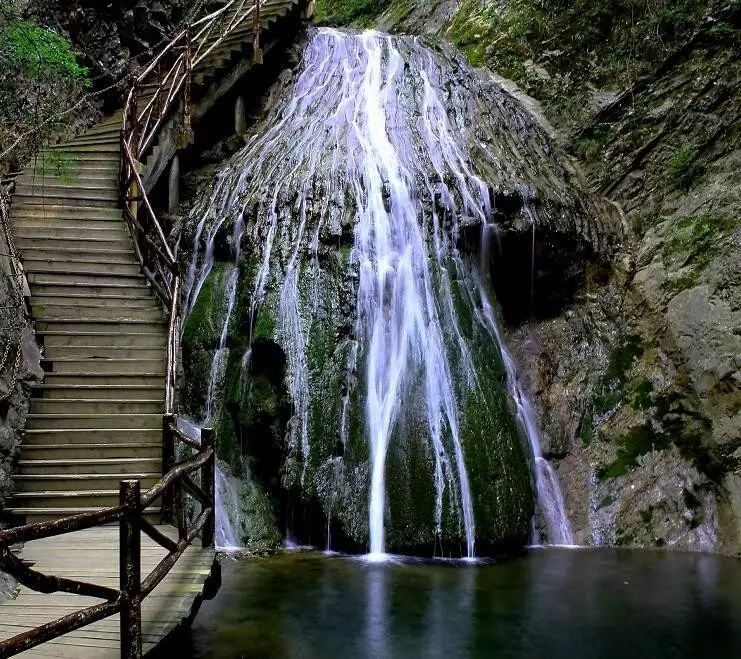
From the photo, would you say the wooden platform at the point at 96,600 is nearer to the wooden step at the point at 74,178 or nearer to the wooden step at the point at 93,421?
the wooden step at the point at 93,421

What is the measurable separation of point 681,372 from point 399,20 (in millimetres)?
14687

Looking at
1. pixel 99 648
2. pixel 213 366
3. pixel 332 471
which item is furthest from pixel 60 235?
pixel 99 648

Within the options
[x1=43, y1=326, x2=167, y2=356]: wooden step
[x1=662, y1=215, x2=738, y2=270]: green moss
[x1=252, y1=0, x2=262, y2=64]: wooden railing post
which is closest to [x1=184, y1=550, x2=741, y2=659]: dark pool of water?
[x1=43, y1=326, x2=167, y2=356]: wooden step

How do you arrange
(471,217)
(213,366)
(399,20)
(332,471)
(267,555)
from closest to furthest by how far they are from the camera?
(267,555) → (332,471) → (213,366) → (471,217) → (399,20)

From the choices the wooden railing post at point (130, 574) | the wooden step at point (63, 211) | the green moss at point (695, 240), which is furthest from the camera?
the wooden step at point (63, 211)

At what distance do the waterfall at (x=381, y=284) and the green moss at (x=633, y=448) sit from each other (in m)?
0.78

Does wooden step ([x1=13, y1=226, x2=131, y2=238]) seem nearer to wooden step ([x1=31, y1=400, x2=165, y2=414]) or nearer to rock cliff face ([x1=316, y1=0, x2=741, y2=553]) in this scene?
wooden step ([x1=31, y1=400, x2=165, y2=414])

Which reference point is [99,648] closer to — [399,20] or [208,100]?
[208,100]

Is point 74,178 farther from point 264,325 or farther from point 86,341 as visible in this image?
point 264,325

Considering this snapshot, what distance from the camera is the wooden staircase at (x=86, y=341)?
6.43 m

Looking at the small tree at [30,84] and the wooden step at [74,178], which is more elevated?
the small tree at [30,84]

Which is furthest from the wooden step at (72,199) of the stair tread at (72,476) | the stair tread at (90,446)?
the stair tread at (72,476)

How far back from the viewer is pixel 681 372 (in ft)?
29.9

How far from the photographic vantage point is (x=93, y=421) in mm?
7020
